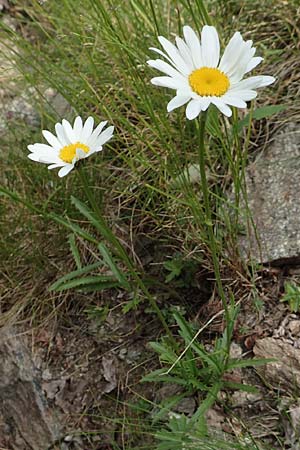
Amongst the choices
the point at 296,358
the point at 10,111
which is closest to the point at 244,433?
the point at 296,358

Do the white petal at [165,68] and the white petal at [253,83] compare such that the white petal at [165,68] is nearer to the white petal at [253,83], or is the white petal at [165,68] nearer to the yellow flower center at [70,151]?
the white petal at [253,83]

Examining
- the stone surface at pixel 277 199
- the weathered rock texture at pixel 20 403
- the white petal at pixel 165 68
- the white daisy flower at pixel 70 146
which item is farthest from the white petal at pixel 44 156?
the weathered rock texture at pixel 20 403

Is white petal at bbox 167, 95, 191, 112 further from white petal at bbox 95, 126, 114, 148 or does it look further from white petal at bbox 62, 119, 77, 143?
white petal at bbox 62, 119, 77, 143

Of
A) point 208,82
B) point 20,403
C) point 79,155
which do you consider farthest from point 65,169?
point 20,403

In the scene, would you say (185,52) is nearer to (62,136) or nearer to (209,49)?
(209,49)

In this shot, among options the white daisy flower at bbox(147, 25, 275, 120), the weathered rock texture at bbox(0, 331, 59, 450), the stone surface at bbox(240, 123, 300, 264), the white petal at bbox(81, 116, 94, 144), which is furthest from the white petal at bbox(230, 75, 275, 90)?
the weathered rock texture at bbox(0, 331, 59, 450)
